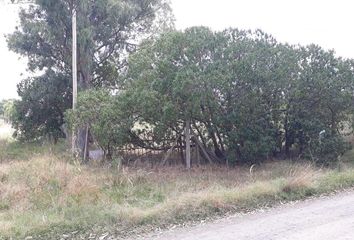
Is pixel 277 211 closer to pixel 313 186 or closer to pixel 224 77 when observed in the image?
pixel 313 186

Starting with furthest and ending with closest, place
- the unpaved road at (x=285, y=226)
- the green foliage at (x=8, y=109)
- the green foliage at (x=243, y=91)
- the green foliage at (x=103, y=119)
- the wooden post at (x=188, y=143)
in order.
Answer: the green foliage at (x=8, y=109) → the green foliage at (x=103, y=119) → the wooden post at (x=188, y=143) → the green foliage at (x=243, y=91) → the unpaved road at (x=285, y=226)

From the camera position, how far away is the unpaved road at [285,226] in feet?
19.7

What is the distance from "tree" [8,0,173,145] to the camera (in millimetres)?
18828

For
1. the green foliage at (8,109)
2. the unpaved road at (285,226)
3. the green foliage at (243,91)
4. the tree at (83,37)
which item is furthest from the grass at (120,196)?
the green foliage at (8,109)

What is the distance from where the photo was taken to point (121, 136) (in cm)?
1394

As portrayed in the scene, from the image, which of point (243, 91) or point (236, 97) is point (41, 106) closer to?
point (236, 97)

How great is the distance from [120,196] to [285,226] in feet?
12.4

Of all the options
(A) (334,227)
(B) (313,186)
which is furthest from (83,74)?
(A) (334,227)

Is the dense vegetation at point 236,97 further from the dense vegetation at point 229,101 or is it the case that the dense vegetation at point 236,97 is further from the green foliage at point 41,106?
the green foliage at point 41,106

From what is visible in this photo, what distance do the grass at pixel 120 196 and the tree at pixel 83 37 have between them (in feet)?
29.1

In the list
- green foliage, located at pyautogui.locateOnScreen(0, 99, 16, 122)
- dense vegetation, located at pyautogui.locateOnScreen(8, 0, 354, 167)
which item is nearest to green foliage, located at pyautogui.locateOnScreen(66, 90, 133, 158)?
dense vegetation, located at pyautogui.locateOnScreen(8, 0, 354, 167)

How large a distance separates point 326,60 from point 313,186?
250 inches

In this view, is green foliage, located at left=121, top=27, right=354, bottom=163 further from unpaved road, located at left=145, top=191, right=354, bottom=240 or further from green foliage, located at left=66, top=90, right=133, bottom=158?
unpaved road, located at left=145, top=191, right=354, bottom=240

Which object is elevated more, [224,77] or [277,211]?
[224,77]
